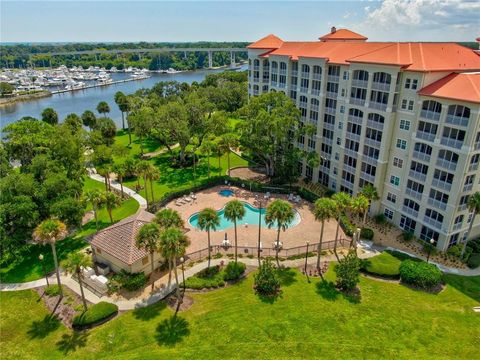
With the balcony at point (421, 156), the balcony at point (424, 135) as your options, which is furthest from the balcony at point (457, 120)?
the balcony at point (421, 156)

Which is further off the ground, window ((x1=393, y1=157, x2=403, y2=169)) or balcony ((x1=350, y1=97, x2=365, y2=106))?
balcony ((x1=350, y1=97, x2=365, y2=106))

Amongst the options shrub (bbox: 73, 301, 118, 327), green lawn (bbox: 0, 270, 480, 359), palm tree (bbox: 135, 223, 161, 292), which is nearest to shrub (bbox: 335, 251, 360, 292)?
green lawn (bbox: 0, 270, 480, 359)

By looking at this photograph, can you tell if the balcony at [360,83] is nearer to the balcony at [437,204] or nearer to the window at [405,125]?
the window at [405,125]

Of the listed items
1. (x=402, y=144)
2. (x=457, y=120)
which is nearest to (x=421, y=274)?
(x=402, y=144)

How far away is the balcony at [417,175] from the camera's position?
4278 cm

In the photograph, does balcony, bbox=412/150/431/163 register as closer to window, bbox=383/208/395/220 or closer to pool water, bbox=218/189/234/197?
window, bbox=383/208/395/220

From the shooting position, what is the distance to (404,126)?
44.4 m

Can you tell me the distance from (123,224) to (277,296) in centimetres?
1984

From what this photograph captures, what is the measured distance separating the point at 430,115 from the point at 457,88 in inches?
157

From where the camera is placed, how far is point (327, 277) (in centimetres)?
3853

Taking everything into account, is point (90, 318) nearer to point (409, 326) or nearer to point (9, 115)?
point (409, 326)

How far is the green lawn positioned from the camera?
29000mm

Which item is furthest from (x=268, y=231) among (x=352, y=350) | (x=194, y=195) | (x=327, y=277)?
(x=352, y=350)

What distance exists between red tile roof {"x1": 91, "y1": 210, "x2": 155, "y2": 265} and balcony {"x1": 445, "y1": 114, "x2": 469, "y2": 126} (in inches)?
1449
